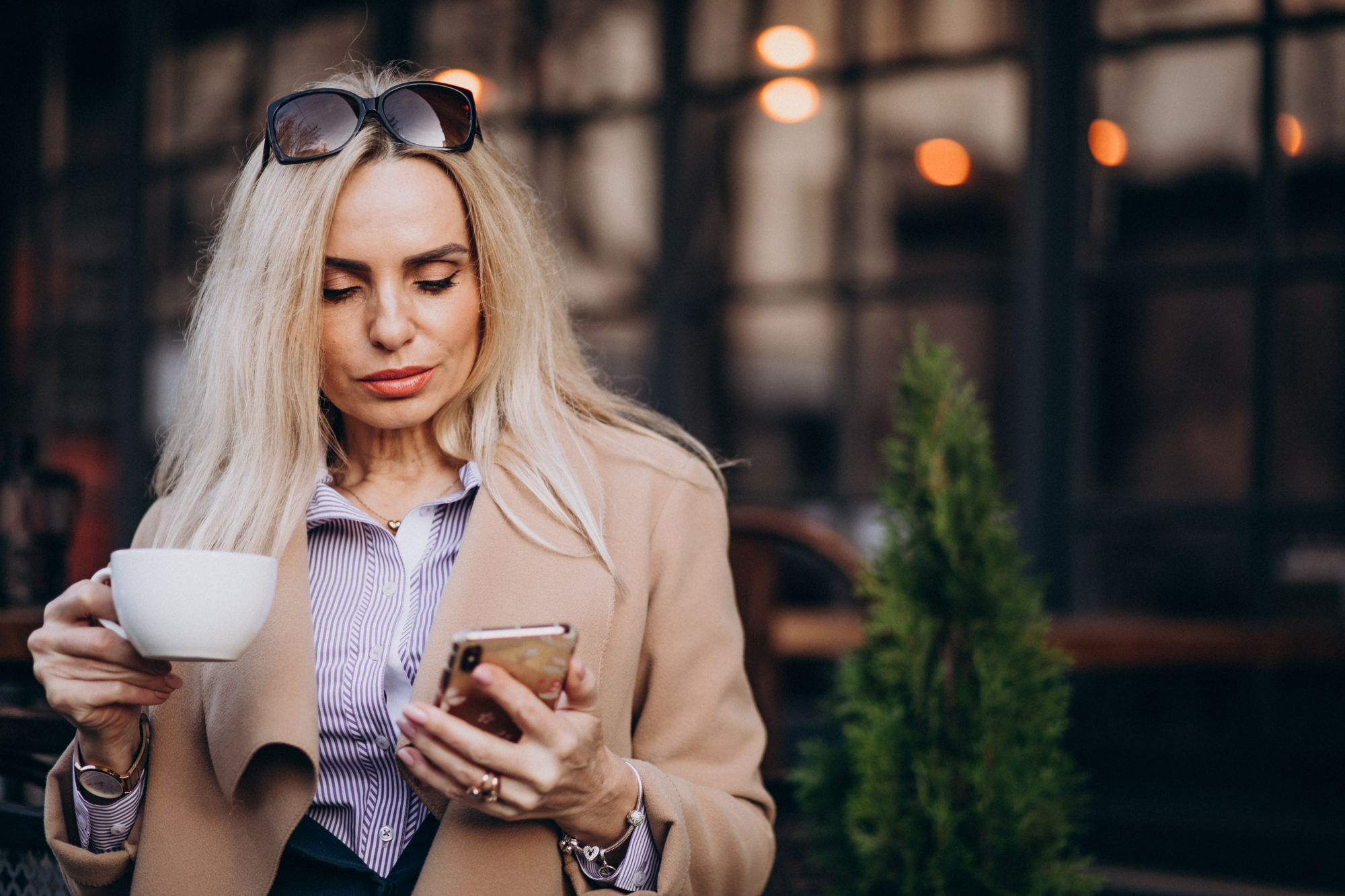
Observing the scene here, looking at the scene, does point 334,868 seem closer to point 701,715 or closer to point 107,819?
point 107,819

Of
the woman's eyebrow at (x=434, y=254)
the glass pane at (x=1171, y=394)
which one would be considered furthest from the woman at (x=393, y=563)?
the glass pane at (x=1171, y=394)

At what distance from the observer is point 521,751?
1.17 m

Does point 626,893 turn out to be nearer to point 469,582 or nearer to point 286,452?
point 469,582

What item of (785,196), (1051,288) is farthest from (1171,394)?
(785,196)

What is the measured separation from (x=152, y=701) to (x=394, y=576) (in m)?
0.32

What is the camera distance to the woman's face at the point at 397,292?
153cm

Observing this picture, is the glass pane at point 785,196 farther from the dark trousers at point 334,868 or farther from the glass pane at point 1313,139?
the dark trousers at point 334,868

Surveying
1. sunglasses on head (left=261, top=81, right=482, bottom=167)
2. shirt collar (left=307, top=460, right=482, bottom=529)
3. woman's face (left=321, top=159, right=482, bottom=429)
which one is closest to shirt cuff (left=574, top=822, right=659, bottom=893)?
shirt collar (left=307, top=460, right=482, bottom=529)

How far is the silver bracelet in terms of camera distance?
4.44 feet

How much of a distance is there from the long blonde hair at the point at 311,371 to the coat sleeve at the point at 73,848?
0.31 metres

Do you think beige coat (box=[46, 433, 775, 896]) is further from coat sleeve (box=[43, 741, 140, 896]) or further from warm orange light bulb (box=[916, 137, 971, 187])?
warm orange light bulb (box=[916, 137, 971, 187])

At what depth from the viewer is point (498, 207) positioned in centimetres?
162

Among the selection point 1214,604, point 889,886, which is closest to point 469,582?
point 889,886

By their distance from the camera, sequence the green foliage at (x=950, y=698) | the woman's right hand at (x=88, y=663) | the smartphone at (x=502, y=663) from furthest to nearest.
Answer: the green foliage at (x=950, y=698) → the woman's right hand at (x=88, y=663) → the smartphone at (x=502, y=663)
